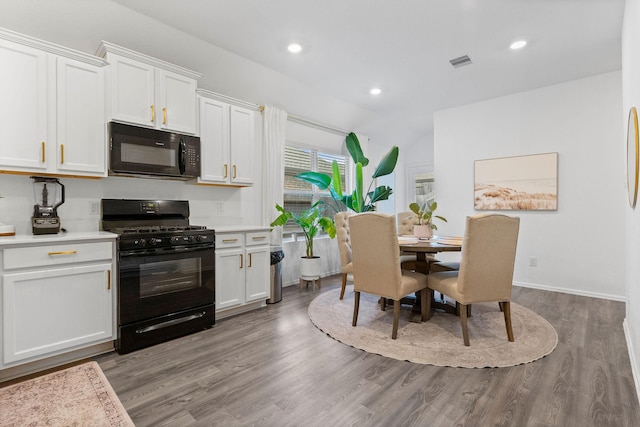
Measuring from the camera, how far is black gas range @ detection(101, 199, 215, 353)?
8.27ft

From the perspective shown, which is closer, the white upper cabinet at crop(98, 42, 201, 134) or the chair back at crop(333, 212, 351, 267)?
the white upper cabinet at crop(98, 42, 201, 134)

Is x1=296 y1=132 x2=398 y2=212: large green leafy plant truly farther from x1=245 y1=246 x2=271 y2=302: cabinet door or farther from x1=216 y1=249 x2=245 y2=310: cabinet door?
x1=216 y1=249 x2=245 y2=310: cabinet door

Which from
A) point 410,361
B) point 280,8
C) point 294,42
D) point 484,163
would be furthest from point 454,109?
point 410,361

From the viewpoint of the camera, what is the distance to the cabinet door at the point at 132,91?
8.82ft

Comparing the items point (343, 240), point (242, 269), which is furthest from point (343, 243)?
point (242, 269)

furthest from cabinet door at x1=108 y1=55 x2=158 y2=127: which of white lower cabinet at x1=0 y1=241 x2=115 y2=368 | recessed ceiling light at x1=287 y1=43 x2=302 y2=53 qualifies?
recessed ceiling light at x1=287 y1=43 x2=302 y2=53

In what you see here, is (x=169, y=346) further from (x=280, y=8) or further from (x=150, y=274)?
(x=280, y=8)

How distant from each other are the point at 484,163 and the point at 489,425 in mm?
4215

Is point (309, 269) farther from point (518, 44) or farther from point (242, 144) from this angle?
point (518, 44)

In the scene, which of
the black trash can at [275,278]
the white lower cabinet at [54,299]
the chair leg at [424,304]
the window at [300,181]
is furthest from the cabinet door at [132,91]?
the chair leg at [424,304]

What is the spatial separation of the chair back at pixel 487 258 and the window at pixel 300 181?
2938 mm

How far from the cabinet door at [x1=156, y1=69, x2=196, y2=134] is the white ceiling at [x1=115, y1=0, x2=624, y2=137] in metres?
0.49

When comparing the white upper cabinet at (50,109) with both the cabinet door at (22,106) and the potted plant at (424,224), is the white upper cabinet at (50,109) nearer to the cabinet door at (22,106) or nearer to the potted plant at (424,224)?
the cabinet door at (22,106)

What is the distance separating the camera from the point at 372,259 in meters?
2.84
